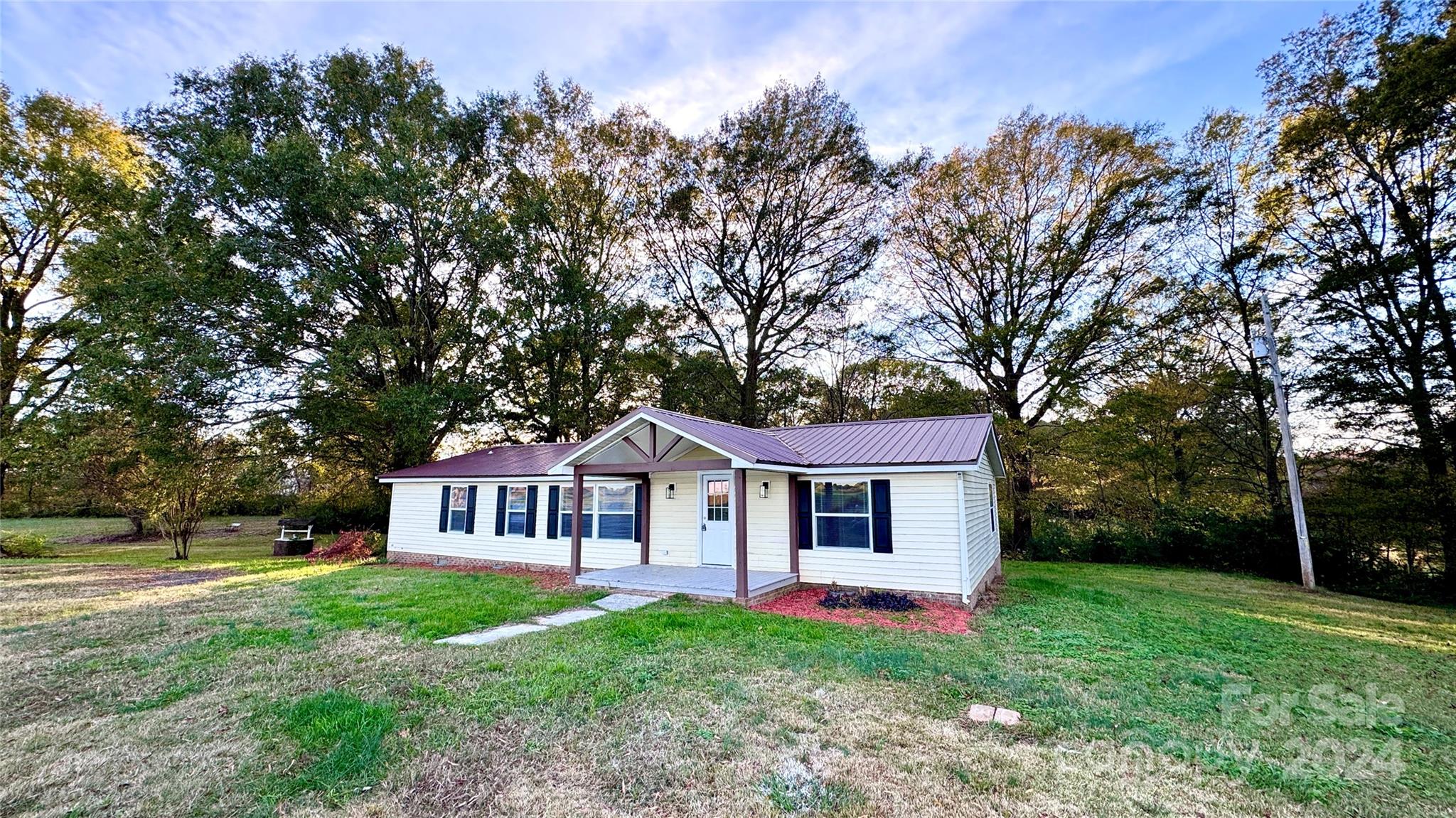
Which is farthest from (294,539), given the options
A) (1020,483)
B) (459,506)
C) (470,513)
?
(1020,483)

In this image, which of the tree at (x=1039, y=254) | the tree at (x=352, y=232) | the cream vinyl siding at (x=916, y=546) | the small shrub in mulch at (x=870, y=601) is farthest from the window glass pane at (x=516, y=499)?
the tree at (x=1039, y=254)

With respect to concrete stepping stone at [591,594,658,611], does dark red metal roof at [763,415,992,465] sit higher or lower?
higher

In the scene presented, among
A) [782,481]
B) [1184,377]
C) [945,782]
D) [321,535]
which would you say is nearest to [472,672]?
[945,782]

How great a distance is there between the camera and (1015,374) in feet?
58.5

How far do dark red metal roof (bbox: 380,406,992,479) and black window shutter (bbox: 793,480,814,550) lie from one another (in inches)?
19.7

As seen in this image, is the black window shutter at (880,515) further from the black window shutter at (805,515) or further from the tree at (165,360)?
the tree at (165,360)

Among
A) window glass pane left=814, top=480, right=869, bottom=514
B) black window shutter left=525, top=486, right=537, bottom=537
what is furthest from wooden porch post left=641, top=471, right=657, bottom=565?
window glass pane left=814, top=480, right=869, bottom=514

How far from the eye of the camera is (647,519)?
11961mm

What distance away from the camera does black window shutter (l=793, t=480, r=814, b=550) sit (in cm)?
1014

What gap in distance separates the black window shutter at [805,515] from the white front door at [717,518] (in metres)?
1.39

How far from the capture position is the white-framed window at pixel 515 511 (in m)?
13.6

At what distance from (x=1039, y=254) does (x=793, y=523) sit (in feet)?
44.1

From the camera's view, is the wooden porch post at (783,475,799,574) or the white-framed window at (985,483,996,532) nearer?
the wooden porch post at (783,475,799,574)

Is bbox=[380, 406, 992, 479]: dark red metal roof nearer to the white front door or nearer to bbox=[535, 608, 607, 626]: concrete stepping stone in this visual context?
the white front door
